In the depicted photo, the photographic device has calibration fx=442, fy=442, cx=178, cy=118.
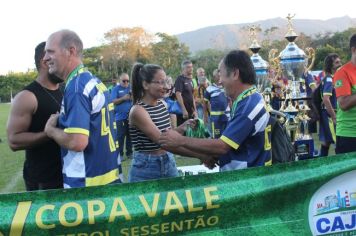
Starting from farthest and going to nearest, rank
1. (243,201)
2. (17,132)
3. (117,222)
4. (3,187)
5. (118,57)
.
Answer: (118,57) → (3,187) → (17,132) → (243,201) → (117,222)

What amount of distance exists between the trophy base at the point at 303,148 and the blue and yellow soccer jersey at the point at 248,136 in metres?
2.33

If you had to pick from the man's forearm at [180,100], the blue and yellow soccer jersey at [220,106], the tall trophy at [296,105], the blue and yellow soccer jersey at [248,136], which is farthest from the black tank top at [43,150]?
the man's forearm at [180,100]

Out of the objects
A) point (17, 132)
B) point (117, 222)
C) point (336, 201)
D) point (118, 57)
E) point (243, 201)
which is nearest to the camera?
point (117, 222)

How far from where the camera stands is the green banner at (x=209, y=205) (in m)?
2.34

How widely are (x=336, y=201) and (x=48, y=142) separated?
77.4 inches

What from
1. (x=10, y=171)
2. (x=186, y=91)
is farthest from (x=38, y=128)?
(x=186, y=91)

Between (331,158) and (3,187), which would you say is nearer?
(331,158)

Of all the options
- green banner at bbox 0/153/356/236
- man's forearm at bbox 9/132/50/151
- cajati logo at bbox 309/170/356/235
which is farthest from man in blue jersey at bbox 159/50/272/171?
man's forearm at bbox 9/132/50/151

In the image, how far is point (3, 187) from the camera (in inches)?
275

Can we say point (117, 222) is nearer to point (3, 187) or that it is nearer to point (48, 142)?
point (48, 142)

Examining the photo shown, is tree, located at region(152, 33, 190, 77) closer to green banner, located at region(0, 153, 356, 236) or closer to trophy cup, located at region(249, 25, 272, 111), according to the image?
trophy cup, located at region(249, 25, 272, 111)

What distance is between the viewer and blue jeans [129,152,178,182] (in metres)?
3.50

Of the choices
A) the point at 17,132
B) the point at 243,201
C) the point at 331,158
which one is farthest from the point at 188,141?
the point at 17,132

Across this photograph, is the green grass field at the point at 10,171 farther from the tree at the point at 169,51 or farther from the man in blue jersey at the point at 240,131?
the tree at the point at 169,51
